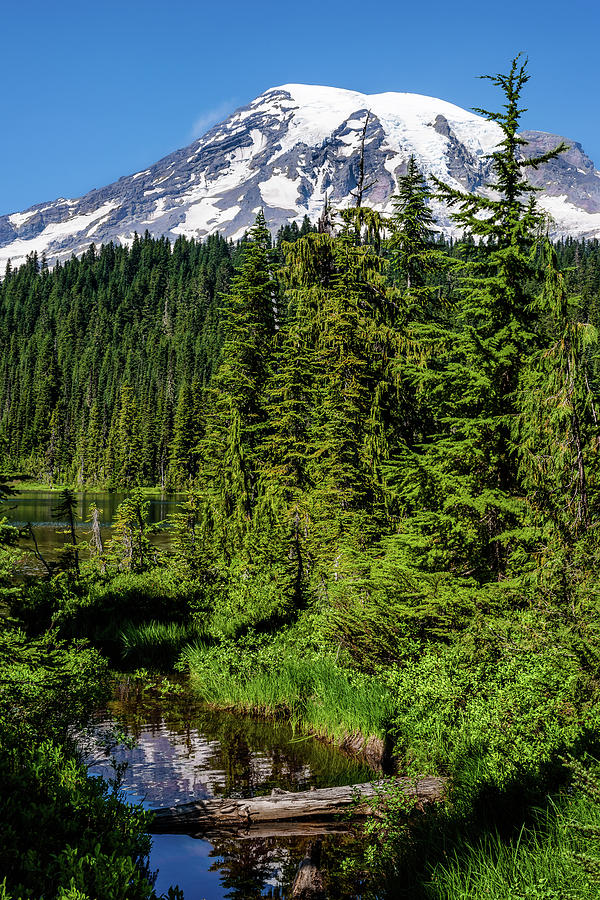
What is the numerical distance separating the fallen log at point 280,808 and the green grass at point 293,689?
7.52 ft

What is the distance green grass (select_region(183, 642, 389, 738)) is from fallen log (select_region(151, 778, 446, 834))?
2.29 metres

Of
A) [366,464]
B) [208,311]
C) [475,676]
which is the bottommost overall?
[475,676]

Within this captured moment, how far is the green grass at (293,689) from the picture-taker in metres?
10.5

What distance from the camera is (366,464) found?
14406 mm

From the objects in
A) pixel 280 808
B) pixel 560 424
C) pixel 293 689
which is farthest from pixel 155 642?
pixel 560 424

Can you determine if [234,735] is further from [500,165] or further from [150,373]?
[150,373]

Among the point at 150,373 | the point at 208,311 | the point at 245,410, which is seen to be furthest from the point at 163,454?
the point at 245,410

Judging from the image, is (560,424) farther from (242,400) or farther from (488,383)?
(242,400)

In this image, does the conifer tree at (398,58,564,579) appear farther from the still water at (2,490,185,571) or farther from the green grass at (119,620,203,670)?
the still water at (2,490,185,571)

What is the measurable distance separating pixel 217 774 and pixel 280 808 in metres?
2.29

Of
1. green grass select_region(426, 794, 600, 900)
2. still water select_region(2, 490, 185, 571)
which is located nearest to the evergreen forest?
green grass select_region(426, 794, 600, 900)

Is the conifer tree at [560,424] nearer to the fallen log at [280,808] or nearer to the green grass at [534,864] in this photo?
the fallen log at [280,808]

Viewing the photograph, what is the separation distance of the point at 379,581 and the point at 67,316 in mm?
177480

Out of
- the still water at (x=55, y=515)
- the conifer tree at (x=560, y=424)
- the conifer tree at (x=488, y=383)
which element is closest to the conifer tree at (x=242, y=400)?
the still water at (x=55, y=515)
